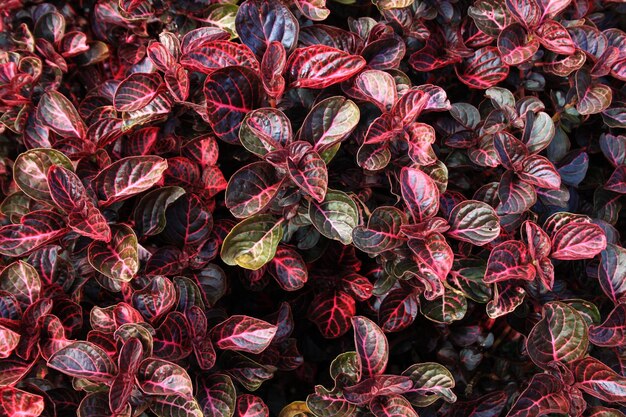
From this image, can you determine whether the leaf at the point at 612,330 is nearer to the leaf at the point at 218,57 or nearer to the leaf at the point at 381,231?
the leaf at the point at 381,231

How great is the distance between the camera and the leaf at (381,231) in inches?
53.5

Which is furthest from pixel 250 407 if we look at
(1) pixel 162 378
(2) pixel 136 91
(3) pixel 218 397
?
(2) pixel 136 91

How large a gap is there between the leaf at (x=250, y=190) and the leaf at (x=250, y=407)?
1.45ft

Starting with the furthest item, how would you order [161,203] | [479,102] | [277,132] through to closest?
→ [479,102] < [161,203] < [277,132]

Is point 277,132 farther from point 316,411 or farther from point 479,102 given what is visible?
point 479,102

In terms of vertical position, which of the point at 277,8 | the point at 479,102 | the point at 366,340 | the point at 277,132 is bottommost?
the point at 366,340

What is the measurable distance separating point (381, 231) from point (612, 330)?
23.7 inches

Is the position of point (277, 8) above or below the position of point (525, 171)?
above

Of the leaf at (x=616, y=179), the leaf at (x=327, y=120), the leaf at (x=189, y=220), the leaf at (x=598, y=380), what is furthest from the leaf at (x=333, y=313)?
the leaf at (x=616, y=179)

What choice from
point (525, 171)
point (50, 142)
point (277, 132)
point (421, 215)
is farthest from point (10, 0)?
point (525, 171)

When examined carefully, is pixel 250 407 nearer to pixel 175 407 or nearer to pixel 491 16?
pixel 175 407

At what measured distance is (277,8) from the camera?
58.9 inches

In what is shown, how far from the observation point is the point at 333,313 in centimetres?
164

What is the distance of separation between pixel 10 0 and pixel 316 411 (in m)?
1.57
